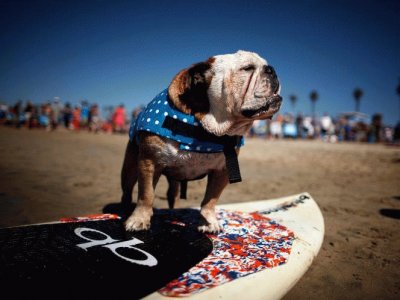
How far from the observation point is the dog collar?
6.29 ft

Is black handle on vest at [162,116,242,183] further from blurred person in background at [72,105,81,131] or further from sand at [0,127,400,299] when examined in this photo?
blurred person in background at [72,105,81,131]

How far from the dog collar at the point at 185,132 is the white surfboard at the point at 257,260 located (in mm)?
568

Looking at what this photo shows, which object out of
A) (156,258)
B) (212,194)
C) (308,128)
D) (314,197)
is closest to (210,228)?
(212,194)

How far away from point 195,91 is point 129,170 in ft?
3.60

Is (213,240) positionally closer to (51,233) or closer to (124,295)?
(124,295)

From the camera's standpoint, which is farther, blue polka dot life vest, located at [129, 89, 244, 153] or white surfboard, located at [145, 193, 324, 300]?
blue polka dot life vest, located at [129, 89, 244, 153]

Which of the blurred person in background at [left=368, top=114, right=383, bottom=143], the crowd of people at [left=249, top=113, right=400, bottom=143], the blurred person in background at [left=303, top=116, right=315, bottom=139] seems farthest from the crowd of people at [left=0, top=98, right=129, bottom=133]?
the blurred person in background at [left=368, top=114, right=383, bottom=143]

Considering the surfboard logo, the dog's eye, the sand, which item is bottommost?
the sand

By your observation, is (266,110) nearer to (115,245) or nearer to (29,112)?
(115,245)

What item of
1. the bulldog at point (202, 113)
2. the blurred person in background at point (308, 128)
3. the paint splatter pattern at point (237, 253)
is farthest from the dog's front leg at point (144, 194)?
the blurred person in background at point (308, 128)

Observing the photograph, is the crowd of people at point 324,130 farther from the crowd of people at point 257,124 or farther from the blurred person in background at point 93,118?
the blurred person in background at point 93,118

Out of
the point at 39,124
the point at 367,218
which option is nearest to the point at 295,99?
the point at 39,124

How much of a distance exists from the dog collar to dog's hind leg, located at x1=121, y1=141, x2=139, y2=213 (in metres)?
0.49

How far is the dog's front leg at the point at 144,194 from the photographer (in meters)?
2.05
